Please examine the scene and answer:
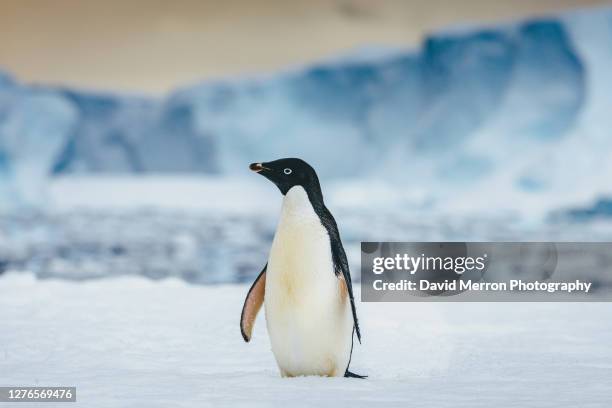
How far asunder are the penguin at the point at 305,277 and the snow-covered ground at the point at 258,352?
0.11 metres

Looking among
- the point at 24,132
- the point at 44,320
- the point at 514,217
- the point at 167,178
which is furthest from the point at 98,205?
the point at 44,320

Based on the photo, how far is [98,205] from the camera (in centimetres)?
1741

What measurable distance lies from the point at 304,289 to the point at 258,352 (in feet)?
3.00

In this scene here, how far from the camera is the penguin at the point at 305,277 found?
2238mm

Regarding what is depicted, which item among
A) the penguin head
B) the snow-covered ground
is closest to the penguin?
the penguin head

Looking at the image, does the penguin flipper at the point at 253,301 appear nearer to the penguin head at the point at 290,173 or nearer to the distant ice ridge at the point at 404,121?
the penguin head at the point at 290,173

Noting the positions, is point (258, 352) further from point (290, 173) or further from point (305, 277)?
point (290, 173)

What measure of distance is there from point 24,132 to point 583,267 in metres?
10.0

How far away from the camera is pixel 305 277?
2.23 meters

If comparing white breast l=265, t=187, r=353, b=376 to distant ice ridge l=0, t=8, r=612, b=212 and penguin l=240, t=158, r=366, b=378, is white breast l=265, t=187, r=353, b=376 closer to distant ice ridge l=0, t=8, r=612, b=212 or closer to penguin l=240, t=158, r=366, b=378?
penguin l=240, t=158, r=366, b=378

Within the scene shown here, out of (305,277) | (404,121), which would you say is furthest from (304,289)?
(404,121)

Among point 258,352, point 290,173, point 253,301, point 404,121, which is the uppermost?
point 404,121

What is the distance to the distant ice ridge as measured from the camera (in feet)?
43.1

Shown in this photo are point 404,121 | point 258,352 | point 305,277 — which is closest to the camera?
point 305,277
